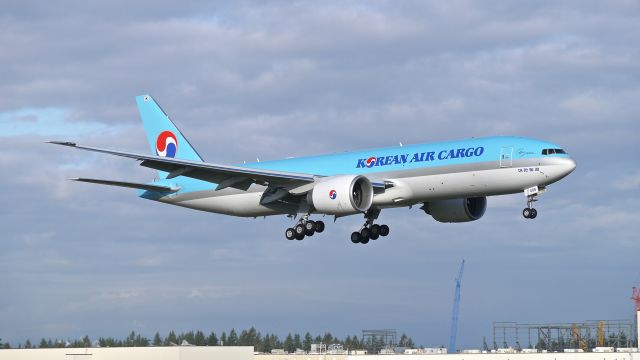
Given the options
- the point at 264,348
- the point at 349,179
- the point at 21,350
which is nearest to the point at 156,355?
the point at 21,350

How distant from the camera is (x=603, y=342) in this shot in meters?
105

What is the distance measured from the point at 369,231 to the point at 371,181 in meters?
6.09

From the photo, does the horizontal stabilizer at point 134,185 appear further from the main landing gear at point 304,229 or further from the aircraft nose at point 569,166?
the aircraft nose at point 569,166

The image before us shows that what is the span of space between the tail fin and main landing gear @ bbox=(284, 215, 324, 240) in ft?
39.4

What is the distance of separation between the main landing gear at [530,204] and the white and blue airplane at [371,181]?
0.06 m

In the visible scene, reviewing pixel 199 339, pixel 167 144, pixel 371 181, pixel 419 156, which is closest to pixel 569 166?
pixel 419 156

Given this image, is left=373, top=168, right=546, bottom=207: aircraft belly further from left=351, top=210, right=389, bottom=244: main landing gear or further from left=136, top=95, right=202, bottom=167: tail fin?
left=136, top=95, right=202, bottom=167: tail fin

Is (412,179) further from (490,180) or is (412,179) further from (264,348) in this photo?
(264,348)

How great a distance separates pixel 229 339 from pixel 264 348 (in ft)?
64.8

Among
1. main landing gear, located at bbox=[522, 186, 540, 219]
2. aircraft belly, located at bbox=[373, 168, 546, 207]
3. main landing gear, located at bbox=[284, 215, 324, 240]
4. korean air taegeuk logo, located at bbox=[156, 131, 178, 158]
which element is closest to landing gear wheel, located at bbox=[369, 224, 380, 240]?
main landing gear, located at bbox=[284, 215, 324, 240]

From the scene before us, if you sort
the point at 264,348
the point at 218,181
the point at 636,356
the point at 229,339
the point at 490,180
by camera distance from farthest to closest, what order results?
the point at 264,348 → the point at 229,339 → the point at 636,356 → the point at 218,181 → the point at 490,180

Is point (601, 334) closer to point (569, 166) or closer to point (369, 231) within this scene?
point (369, 231)

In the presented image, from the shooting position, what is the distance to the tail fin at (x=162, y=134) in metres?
73.3

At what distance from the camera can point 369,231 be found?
6556 centimetres
